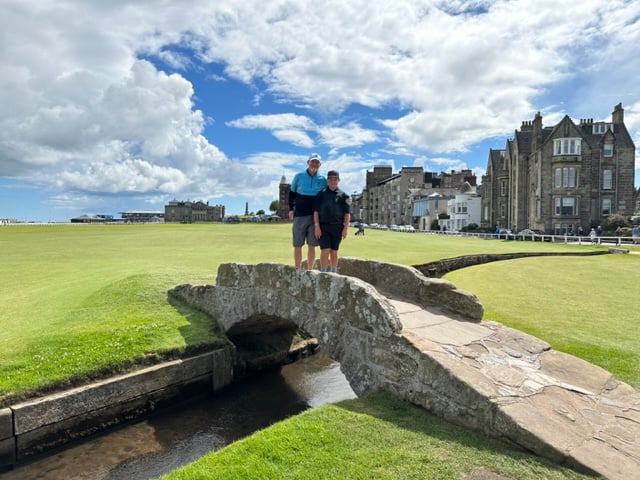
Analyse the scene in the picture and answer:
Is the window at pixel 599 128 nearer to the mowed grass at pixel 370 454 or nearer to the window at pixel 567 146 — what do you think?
the window at pixel 567 146

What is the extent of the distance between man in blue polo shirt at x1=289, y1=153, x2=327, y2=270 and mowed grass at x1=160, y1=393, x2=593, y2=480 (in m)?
4.04

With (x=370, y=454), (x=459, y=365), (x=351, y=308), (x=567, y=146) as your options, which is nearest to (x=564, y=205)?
(x=567, y=146)

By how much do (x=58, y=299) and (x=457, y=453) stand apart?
43.0 feet

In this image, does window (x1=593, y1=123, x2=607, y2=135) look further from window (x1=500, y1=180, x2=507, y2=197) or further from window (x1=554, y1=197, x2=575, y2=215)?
window (x1=500, y1=180, x2=507, y2=197)

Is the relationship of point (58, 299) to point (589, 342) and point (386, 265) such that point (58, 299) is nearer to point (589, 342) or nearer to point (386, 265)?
point (386, 265)

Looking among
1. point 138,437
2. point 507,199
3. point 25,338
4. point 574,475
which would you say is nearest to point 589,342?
point 574,475

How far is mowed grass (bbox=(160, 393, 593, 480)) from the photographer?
4227mm

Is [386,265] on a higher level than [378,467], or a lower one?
higher

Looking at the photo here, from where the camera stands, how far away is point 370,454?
15.2 feet

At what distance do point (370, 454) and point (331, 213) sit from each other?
4.68 meters

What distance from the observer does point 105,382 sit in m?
8.10

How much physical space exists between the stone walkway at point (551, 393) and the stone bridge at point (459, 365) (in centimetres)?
1

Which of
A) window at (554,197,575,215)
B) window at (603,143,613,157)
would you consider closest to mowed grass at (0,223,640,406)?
window at (554,197,575,215)

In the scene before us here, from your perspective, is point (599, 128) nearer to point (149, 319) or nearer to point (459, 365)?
point (459, 365)
